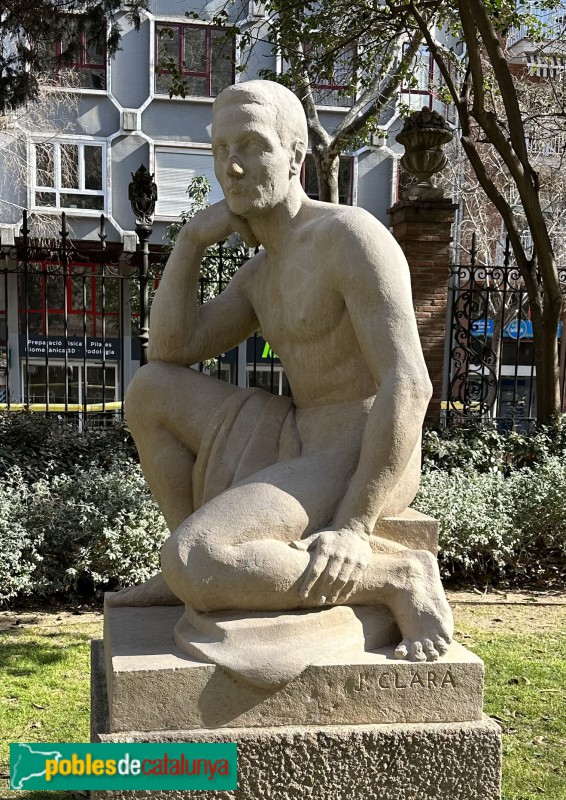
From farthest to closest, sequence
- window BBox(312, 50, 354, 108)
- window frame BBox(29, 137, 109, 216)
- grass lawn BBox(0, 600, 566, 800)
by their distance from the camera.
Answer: window frame BBox(29, 137, 109, 216) < window BBox(312, 50, 354, 108) < grass lawn BBox(0, 600, 566, 800)

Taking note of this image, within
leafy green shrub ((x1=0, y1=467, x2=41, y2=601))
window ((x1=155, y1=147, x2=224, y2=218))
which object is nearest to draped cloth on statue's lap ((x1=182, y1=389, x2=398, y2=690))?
leafy green shrub ((x1=0, y1=467, x2=41, y2=601))

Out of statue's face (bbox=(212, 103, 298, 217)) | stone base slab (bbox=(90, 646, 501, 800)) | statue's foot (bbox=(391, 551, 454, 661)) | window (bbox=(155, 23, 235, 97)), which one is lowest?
stone base slab (bbox=(90, 646, 501, 800))

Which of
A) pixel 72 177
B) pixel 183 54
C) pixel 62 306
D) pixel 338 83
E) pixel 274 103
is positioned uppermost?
pixel 183 54

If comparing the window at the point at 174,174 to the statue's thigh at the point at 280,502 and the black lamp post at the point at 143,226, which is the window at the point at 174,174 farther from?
the statue's thigh at the point at 280,502

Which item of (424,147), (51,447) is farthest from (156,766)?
(424,147)

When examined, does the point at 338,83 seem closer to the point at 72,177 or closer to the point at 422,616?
the point at 72,177

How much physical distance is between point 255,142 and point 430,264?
621 cm

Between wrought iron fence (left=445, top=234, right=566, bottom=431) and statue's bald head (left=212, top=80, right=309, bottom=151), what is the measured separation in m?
5.85

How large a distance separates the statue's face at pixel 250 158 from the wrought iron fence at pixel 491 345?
590cm

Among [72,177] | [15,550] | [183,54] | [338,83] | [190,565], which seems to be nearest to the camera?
[190,565]

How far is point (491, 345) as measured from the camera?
19.3 meters

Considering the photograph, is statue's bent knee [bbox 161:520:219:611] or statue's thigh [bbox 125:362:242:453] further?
statue's thigh [bbox 125:362:242:453]

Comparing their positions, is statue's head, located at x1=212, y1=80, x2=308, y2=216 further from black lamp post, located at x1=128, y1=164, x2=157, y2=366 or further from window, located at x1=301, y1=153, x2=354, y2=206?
window, located at x1=301, y1=153, x2=354, y2=206

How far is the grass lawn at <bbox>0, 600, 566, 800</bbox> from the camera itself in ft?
11.8
